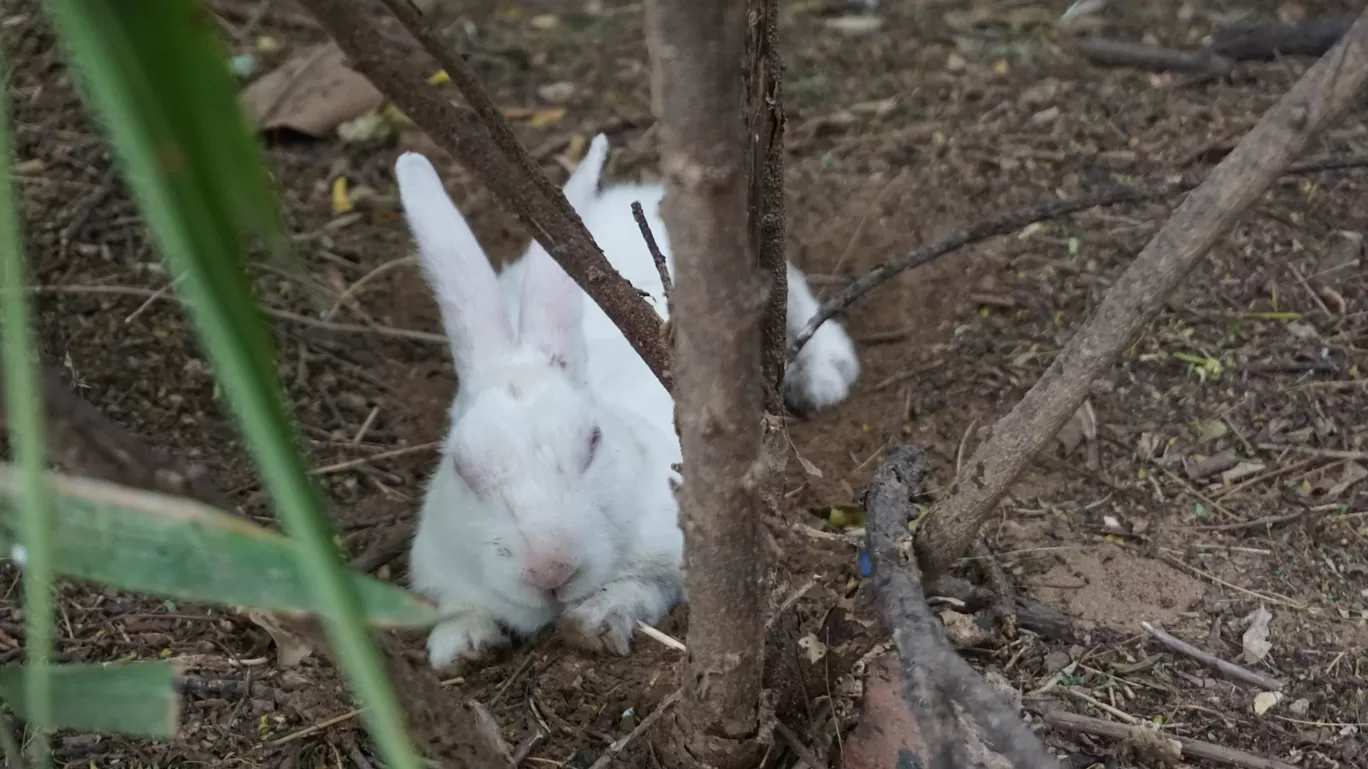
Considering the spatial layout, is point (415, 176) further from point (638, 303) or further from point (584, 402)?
point (638, 303)

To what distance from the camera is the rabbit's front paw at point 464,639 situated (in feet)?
9.04

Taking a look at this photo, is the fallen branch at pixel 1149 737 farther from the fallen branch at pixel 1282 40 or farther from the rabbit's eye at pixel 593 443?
the fallen branch at pixel 1282 40

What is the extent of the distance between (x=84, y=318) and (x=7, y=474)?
8.82ft

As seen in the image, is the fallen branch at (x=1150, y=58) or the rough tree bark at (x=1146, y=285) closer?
the rough tree bark at (x=1146, y=285)

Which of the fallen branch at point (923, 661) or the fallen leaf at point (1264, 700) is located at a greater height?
the fallen branch at point (923, 661)

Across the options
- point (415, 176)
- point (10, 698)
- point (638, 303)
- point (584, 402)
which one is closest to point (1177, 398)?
point (584, 402)

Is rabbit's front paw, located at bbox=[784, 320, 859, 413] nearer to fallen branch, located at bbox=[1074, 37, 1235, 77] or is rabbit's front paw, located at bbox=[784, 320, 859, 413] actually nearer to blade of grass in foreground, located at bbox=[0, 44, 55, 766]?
fallen branch, located at bbox=[1074, 37, 1235, 77]

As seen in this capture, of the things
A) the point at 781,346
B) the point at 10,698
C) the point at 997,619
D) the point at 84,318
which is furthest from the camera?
the point at 84,318

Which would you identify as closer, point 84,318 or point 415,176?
point 415,176

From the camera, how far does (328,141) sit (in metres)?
4.89

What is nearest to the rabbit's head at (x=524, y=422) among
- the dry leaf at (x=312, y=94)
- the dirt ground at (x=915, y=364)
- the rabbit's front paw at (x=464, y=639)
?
the rabbit's front paw at (x=464, y=639)

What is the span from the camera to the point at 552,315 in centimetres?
314

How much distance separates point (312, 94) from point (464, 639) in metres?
2.91

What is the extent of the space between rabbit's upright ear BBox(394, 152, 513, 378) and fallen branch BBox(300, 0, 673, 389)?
4.31 ft
